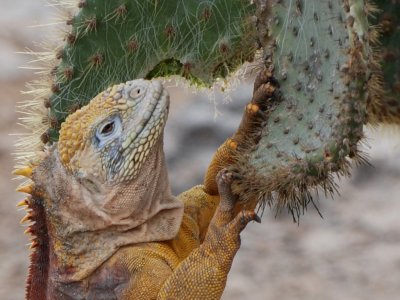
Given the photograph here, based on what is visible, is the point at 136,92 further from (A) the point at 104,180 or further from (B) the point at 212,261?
(B) the point at 212,261

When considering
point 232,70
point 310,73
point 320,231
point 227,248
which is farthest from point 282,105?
point 320,231

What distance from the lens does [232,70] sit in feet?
17.7

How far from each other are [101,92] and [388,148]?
623 cm

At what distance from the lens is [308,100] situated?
4.25 meters

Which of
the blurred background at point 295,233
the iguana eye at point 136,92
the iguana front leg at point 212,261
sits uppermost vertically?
the iguana eye at point 136,92

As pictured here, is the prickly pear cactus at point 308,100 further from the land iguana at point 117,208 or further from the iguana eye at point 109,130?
the iguana eye at point 109,130

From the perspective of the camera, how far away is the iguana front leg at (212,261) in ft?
14.7

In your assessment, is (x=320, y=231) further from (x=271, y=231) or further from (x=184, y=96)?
(x=184, y=96)

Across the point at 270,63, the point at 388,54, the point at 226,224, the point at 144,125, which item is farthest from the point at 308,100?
the point at 388,54

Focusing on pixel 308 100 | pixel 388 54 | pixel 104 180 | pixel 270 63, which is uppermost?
pixel 270 63

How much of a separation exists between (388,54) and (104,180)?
1678mm

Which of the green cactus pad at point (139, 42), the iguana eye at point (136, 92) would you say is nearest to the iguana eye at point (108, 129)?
the iguana eye at point (136, 92)

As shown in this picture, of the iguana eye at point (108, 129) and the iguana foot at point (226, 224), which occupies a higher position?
the iguana eye at point (108, 129)

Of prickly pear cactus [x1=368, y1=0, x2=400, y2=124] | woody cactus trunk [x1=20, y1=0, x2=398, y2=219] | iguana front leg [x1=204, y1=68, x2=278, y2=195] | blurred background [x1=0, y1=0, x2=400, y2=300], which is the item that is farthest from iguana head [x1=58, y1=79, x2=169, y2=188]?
blurred background [x1=0, y1=0, x2=400, y2=300]
